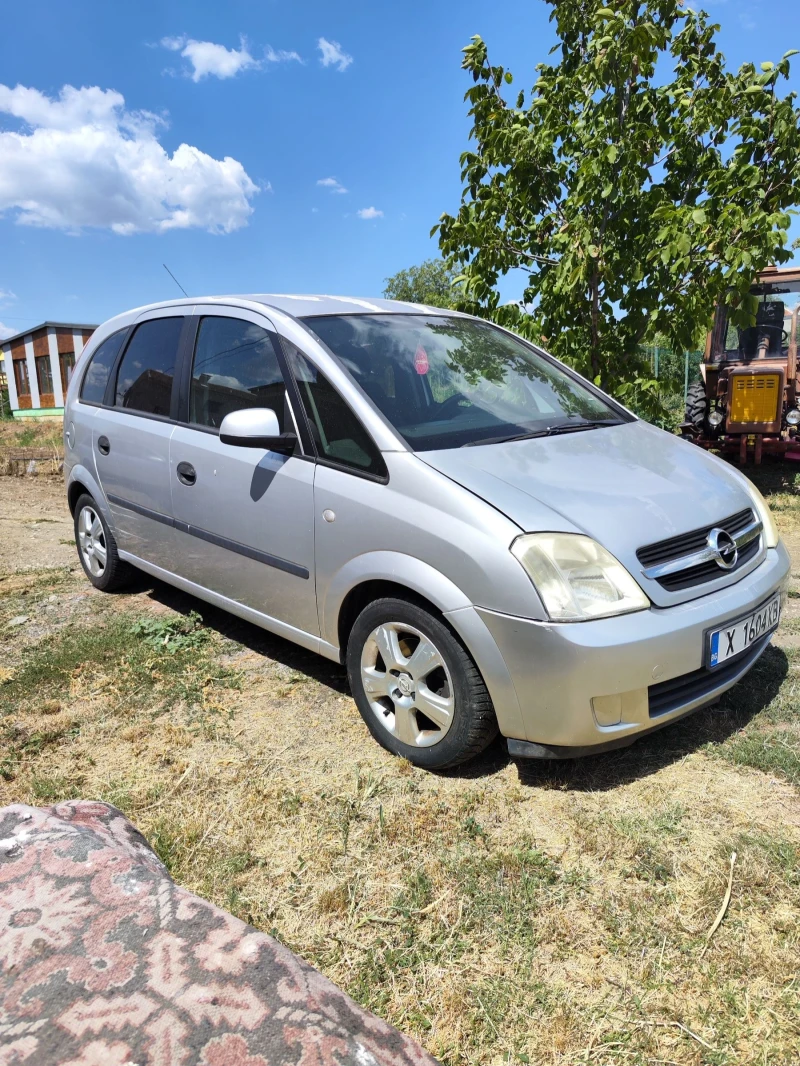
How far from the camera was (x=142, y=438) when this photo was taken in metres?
4.07

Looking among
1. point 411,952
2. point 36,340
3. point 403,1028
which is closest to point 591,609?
point 411,952

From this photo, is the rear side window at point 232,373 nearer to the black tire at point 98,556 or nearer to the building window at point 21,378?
the black tire at point 98,556

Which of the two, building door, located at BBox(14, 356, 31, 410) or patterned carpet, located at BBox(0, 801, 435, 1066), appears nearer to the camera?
patterned carpet, located at BBox(0, 801, 435, 1066)

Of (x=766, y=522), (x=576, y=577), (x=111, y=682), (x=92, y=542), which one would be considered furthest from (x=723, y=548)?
(x=92, y=542)

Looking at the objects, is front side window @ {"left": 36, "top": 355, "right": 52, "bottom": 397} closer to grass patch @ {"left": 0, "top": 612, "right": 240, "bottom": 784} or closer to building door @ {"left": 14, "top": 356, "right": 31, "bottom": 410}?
building door @ {"left": 14, "top": 356, "right": 31, "bottom": 410}

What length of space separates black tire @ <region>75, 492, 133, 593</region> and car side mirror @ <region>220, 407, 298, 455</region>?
1.98 metres


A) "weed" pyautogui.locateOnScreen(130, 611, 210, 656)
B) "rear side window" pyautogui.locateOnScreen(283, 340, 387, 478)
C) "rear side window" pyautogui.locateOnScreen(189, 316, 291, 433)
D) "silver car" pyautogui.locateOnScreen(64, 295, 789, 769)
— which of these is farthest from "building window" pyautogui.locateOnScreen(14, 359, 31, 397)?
"rear side window" pyautogui.locateOnScreen(283, 340, 387, 478)

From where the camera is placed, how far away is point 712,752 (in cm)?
280

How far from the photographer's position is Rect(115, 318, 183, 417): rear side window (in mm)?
4002

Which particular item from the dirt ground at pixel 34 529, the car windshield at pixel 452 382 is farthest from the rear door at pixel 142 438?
the dirt ground at pixel 34 529

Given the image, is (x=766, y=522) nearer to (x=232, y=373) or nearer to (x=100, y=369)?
(x=232, y=373)

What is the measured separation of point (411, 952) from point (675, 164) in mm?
6728

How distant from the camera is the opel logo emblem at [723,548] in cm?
267

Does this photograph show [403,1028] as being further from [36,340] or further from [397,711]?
[36,340]
